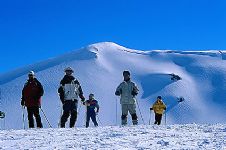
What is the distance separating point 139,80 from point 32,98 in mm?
80771

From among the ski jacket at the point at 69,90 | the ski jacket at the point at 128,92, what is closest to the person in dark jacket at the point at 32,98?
the ski jacket at the point at 69,90

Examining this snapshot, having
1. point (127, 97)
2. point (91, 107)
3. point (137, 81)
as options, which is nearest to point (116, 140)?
point (127, 97)

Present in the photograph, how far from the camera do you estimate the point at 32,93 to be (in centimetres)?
1469

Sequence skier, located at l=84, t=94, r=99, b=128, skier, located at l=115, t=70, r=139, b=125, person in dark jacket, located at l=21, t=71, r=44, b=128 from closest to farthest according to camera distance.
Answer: person in dark jacket, located at l=21, t=71, r=44, b=128 < skier, located at l=115, t=70, r=139, b=125 < skier, located at l=84, t=94, r=99, b=128

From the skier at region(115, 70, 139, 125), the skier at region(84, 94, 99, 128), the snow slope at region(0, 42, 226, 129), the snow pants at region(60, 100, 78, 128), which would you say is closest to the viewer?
the snow pants at region(60, 100, 78, 128)

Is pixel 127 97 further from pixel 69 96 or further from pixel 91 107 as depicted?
pixel 91 107

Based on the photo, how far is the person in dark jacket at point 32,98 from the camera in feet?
48.0

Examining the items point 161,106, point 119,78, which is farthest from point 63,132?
point 119,78

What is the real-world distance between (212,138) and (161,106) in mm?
12073

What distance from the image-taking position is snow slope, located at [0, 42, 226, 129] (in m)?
71.1

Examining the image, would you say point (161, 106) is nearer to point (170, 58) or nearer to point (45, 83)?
point (45, 83)

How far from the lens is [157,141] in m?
9.12

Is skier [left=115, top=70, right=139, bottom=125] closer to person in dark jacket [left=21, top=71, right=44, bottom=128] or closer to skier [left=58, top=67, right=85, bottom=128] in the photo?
skier [left=58, top=67, right=85, bottom=128]

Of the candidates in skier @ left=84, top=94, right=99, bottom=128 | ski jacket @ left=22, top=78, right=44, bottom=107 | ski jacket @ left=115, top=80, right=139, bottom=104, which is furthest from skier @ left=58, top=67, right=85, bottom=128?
skier @ left=84, top=94, right=99, bottom=128
